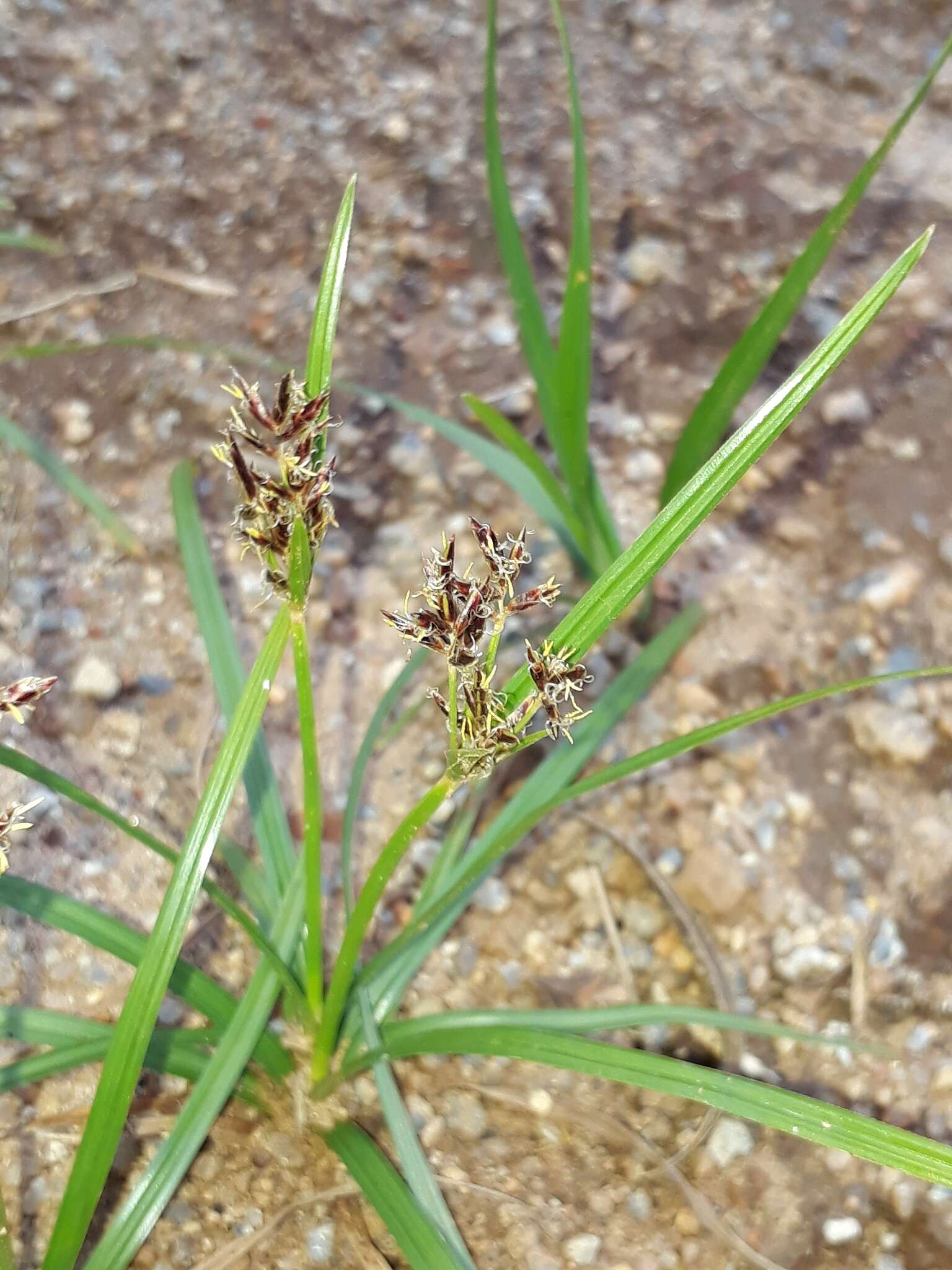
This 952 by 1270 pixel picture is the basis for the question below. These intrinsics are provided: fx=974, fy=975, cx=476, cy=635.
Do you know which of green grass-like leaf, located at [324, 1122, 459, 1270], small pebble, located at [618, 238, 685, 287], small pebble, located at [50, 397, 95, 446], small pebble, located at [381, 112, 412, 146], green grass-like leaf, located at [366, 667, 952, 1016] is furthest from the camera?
small pebble, located at [381, 112, 412, 146]

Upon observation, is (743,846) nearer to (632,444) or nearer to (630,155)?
(632,444)

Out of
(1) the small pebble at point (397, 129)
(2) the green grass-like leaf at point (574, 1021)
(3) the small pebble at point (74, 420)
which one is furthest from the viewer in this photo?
(1) the small pebble at point (397, 129)

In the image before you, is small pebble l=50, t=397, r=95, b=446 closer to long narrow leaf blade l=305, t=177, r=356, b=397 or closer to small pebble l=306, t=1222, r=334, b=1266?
long narrow leaf blade l=305, t=177, r=356, b=397

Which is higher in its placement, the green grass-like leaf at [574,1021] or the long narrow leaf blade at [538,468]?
the long narrow leaf blade at [538,468]

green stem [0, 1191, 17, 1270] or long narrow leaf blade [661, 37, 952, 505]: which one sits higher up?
long narrow leaf blade [661, 37, 952, 505]

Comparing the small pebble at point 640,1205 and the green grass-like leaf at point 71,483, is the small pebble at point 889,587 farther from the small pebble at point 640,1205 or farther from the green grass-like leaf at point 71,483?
the green grass-like leaf at point 71,483

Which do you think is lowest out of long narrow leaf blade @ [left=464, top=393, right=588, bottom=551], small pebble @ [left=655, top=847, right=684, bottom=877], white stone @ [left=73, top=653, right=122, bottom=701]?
white stone @ [left=73, top=653, right=122, bottom=701]

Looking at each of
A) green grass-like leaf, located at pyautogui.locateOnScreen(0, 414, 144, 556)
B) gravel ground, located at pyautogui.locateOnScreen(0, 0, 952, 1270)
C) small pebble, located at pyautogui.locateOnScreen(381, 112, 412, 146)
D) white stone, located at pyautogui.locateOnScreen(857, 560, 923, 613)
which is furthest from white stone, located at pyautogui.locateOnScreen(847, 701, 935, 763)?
small pebble, located at pyautogui.locateOnScreen(381, 112, 412, 146)

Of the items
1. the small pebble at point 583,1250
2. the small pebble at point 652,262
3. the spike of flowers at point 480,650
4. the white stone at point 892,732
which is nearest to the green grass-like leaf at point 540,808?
the spike of flowers at point 480,650
